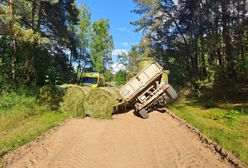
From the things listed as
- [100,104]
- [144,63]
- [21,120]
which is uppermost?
[144,63]

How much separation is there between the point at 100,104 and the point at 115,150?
7132 millimetres

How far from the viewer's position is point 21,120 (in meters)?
13.8

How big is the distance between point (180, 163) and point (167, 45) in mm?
33208

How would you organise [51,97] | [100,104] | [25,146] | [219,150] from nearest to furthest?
[25,146], [219,150], [100,104], [51,97]

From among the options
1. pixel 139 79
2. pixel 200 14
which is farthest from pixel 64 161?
pixel 200 14

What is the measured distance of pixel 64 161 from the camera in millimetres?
7594

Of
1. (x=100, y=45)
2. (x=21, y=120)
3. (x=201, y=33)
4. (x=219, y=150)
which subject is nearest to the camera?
(x=219, y=150)

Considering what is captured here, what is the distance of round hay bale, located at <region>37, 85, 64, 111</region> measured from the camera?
680 inches

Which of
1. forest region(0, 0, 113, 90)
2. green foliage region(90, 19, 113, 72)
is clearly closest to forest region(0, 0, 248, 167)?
forest region(0, 0, 113, 90)

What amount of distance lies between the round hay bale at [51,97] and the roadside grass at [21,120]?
34 cm

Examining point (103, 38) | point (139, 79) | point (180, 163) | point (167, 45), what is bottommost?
point (180, 163)

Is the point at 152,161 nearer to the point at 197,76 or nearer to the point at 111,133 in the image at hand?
the point at 111,133

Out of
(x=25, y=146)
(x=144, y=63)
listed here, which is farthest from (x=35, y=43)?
(x=25, y=146)

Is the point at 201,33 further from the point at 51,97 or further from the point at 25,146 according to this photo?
the point at 25,146
